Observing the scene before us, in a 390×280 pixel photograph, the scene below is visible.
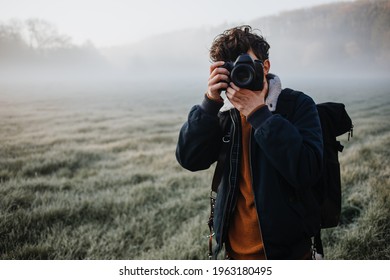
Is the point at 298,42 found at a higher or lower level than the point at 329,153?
higher

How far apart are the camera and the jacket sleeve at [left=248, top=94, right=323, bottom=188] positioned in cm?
11

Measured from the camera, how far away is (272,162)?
1165mm

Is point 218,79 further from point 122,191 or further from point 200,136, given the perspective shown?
point 122,191

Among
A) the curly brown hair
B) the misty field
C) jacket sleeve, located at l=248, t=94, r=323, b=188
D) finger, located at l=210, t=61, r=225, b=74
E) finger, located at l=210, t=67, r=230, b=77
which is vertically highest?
the curly brown hair

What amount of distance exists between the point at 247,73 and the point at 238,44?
9.6 inches

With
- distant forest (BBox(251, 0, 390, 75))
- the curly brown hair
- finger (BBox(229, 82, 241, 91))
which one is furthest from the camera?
distant forest (BBox(251, 0, 390, 75))

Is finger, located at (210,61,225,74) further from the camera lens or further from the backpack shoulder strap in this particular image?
the backpack shoulder strap

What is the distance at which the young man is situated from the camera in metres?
1.14

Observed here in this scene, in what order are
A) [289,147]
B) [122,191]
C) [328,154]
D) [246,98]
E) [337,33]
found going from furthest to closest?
[337,33] < [122,191] < [328,154] < [246,98] < [289,147]

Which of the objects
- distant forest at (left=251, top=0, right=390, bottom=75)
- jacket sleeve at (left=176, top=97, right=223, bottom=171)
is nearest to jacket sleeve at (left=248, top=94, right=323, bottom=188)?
jacket sleeve at (left=176, top=97, right=223, bottom=171)

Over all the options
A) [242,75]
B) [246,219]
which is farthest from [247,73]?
[246,219]

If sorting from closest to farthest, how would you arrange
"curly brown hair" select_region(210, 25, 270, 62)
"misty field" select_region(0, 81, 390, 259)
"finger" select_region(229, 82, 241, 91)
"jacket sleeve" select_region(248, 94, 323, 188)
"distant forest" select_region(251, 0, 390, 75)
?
"jacket sleeve" select_region(248, 94, 323, 188) → "finger" select_region(229, 82, 241, 91) → "curly brown hair" select_region(210, 25, 270, 62) → "misty field" select_region(0, 81, 390, 259) → "distant forest" select_region(251, 0, 390, 75)

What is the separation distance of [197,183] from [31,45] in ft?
10.1

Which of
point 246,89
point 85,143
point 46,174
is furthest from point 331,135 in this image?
point 85,143
